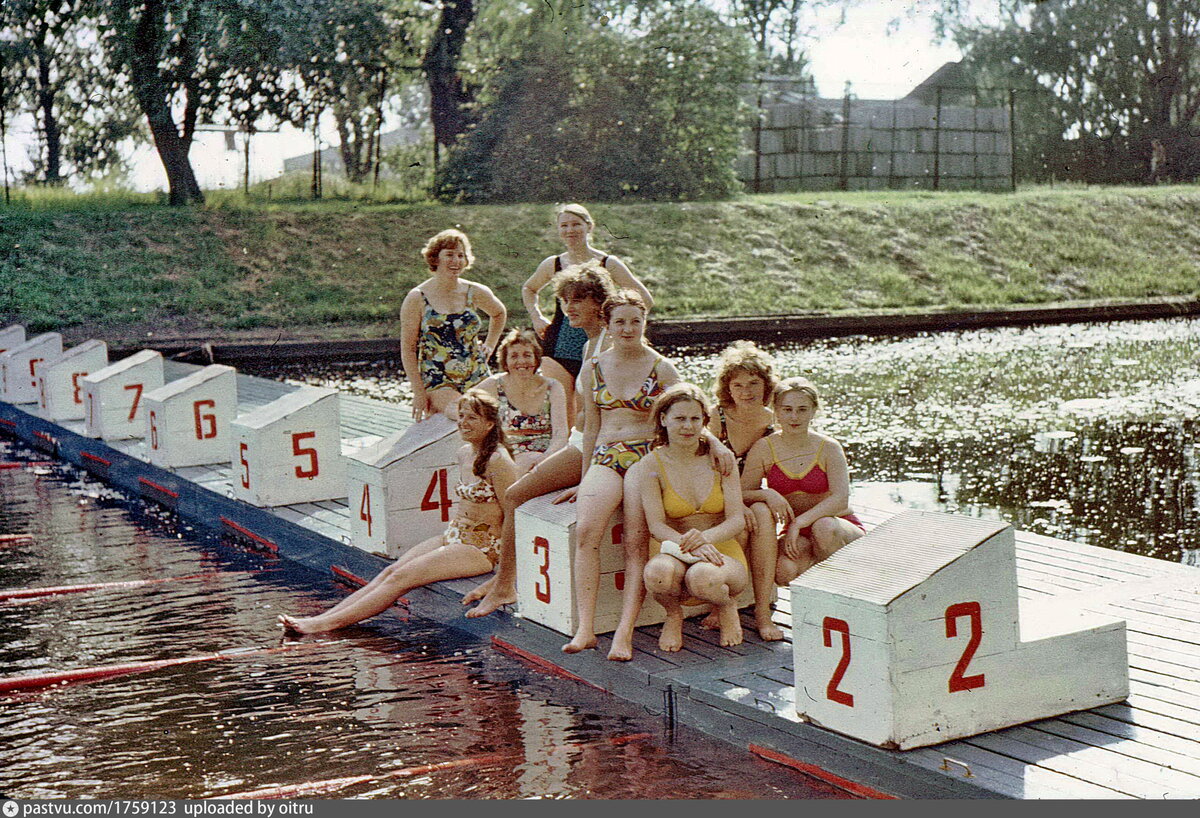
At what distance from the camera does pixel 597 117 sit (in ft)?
97.7

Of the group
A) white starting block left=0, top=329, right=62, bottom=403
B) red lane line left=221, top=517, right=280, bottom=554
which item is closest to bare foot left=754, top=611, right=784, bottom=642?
red lane line left=221, top=517, right=280, bottom=554

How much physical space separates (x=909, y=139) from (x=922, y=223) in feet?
15.1

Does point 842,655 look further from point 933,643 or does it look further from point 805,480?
point 805,480

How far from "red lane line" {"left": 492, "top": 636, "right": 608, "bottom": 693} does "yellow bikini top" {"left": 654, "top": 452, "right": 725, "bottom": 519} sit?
76 cm

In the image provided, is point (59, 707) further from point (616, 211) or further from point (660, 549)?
point (616, 211)

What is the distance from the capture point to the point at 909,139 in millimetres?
34469

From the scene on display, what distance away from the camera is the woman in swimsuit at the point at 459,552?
261 inches

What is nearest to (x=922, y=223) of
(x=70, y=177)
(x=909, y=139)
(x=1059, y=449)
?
(x=909, y=139)

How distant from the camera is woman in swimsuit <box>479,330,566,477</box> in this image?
6.91 meters

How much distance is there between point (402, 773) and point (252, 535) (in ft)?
15.0

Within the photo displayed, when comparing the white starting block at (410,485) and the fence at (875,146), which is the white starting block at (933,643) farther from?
the fence at (875,146)

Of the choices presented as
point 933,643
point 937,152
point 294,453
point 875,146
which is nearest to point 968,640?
point 933,643

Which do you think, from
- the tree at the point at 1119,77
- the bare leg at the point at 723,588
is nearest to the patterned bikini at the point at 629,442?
the bare leg at the point at 723,588

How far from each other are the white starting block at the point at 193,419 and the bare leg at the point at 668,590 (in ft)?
20.1
